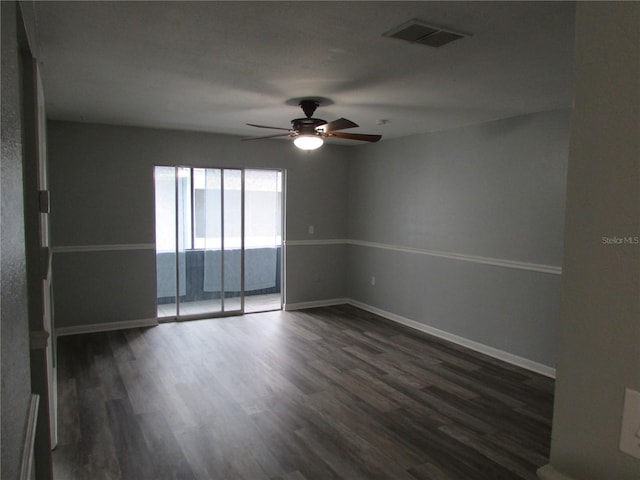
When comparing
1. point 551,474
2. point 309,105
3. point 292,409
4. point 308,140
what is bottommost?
point 292,409

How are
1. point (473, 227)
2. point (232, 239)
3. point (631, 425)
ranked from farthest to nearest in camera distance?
point (232, 239) → point (473, 227) → point (631, 425)

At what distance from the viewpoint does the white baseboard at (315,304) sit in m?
6.78

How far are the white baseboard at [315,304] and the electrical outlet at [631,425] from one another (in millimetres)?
6122

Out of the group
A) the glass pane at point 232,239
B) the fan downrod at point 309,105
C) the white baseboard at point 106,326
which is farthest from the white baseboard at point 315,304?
the fan downrod at point 309,105

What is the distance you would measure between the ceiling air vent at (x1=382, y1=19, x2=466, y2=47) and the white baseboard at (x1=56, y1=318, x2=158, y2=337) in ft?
15.8

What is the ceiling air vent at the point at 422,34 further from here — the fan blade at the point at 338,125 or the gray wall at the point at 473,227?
the gray wall at the point at 473,227

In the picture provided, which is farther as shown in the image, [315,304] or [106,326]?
[315,304]

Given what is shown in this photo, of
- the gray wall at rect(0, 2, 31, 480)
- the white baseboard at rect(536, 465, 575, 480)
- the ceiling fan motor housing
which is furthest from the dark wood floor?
the ceiling fan motor housing

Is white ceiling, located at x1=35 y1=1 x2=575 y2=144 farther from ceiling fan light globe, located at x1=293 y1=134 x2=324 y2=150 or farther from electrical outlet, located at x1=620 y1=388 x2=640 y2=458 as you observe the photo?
electrical outlet, located at x1=620 y1=388 x2=640 y2=458

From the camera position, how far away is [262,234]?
665 centimetres

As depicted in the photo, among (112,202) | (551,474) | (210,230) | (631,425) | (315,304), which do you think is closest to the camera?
(631,425)

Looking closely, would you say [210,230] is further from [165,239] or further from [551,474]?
[551,474]

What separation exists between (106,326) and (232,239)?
1965 mm

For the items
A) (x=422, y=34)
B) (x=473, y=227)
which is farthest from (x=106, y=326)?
(x=422, y=34)
